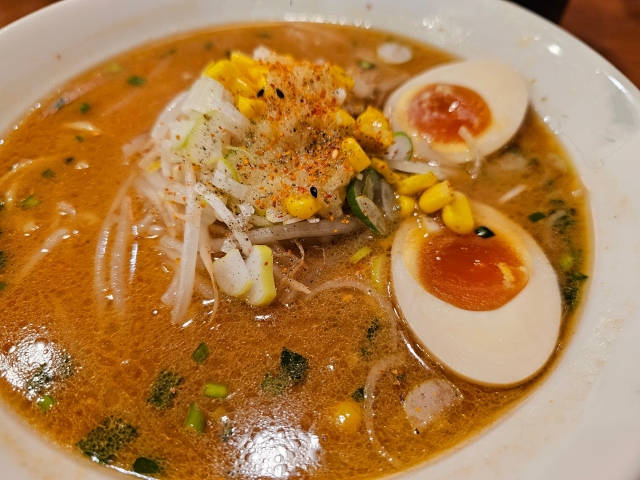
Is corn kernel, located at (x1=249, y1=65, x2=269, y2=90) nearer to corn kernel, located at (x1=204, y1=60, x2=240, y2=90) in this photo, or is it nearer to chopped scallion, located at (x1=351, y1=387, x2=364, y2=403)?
corn kernel, located at (x1=204, y1=60, x2=240, y2=90)

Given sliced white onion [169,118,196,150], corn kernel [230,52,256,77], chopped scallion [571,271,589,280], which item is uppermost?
corn kernel [230,52,256,77]

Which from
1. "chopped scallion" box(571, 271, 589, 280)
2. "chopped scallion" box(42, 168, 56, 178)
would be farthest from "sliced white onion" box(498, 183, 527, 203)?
"chopped scallion" box(42, 168, 56, 178)

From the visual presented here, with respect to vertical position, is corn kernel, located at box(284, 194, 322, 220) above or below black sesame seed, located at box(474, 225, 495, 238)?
above

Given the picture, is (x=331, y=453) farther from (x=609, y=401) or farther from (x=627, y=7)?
(x=627, y=7)

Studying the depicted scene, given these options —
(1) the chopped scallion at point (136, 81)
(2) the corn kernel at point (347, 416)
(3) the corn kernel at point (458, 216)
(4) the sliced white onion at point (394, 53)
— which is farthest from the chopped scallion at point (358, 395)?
(1) the chopped scallion at point (136, 81)

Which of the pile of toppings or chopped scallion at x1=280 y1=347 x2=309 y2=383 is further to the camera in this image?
the pile of toppings

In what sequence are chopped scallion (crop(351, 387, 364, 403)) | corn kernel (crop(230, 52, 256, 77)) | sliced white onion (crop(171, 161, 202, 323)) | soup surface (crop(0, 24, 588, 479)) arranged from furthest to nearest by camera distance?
1. corn kernel (crop(230, 52, 256, 77))
2. sliced white onion (crop(171, 161, 202, 323))
3. chopped scallion (crop(351, 387, 364, 403))
4. soup surface (crop(0, 24, 588, 479))

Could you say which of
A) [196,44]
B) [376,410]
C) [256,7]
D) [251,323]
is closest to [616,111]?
[376,410]

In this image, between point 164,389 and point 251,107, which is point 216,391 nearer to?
point 164,389

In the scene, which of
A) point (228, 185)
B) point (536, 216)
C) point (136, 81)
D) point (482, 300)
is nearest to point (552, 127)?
point (536, 216)
